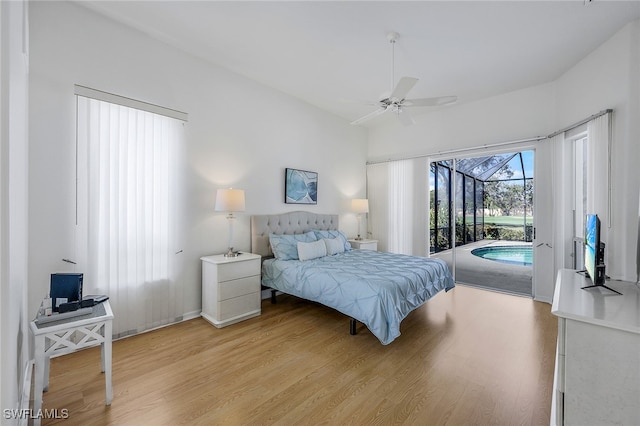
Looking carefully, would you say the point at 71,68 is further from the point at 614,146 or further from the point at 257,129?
the point at 614,146

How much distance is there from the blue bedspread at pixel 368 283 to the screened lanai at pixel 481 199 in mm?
1839

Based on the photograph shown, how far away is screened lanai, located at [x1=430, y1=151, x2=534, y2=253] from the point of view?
4.48m

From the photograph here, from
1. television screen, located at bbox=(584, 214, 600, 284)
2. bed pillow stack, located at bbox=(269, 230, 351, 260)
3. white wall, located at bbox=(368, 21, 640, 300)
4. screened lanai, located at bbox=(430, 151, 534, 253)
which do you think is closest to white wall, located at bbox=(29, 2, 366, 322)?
bed pillow stack, located at bbox=(269, 230, 351, 260)

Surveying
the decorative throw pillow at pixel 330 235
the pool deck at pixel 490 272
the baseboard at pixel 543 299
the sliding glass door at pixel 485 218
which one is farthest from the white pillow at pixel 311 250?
the baseboard at pixel 543 299

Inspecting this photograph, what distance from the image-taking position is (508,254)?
5375mm

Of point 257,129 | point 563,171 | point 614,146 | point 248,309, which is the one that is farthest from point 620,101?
point 248,309

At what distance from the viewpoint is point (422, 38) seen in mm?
2816

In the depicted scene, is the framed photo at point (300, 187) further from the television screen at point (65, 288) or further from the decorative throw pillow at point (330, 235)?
the television screen at point (65, 288)

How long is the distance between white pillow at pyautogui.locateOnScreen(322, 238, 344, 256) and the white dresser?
278 cm

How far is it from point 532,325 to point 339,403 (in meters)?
2.51

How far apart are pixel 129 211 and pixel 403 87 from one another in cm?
292

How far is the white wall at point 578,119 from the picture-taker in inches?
98.7

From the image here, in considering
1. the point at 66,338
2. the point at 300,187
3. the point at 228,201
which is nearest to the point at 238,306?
the point at 228,201

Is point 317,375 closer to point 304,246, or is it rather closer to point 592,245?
point 304,246
